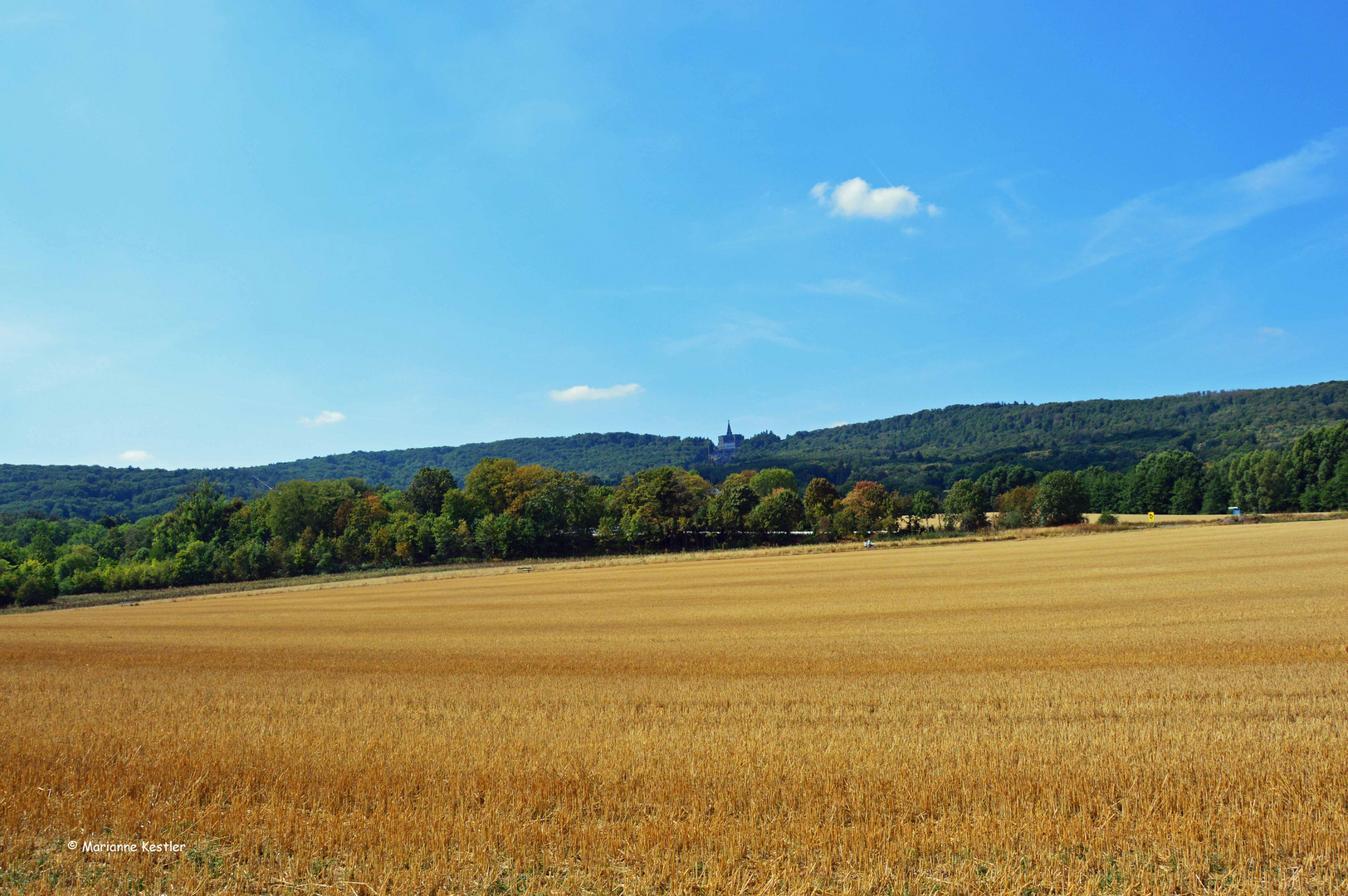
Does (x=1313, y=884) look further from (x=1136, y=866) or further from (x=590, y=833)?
(x=590, y=833)

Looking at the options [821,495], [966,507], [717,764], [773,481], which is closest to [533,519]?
[821,495]

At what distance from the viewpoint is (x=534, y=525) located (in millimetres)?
95188

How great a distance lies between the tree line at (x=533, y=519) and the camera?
92000mm

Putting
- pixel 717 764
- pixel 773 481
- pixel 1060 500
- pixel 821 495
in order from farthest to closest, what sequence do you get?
1. pixel 773 481
2. pixel 821 495
3. pixel 1060 500
4. pixel 717 764

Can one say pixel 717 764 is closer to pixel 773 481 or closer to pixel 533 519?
pixel 533 519

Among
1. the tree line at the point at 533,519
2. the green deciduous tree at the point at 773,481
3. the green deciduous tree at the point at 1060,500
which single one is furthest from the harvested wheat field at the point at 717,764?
the green deciduous tree at the point at 773,481

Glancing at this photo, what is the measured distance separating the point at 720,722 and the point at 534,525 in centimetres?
8630

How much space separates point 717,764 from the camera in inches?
354

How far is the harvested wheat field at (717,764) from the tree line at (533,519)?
73215 millimetres

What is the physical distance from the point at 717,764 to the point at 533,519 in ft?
299

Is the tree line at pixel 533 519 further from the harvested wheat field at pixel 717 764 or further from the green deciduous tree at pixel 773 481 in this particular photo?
the harvested wheat field at pixel 717 764

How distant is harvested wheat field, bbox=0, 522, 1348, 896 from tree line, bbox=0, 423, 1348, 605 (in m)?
73.2

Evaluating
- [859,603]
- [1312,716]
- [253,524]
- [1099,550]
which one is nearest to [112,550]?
[253,524]

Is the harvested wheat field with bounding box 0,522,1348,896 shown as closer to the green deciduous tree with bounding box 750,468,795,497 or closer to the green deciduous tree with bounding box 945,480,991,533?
the green deciduous tree with bounding box 945,480,991,533
